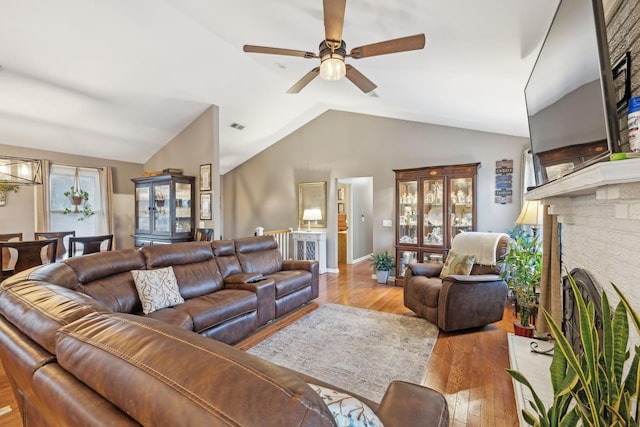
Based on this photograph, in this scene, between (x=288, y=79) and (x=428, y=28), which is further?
(x=288, y=79)

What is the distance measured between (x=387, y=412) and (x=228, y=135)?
5.76 metres

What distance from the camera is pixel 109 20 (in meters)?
3.10

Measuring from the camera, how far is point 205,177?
502 cm

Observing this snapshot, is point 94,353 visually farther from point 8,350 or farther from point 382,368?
point 382,368

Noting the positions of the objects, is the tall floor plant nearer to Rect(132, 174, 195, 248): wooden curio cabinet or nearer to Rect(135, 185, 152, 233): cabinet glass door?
Rect(132, 174, 195, 248): wooden curio cabinet

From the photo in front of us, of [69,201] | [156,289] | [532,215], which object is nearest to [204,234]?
[156,289]

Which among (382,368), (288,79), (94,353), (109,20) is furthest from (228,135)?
(94,353)

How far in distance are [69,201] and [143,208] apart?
133 centimetres

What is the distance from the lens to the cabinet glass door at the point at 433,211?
185 inches

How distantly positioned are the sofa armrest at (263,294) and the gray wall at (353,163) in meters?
2.84

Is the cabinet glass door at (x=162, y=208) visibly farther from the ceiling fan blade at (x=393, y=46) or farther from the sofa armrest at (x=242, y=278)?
the ceiling fan blade at (x=393, y=46)

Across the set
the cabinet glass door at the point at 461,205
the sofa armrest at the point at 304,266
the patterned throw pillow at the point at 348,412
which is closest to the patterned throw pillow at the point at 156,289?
the sofa armrest at the point at 304,266

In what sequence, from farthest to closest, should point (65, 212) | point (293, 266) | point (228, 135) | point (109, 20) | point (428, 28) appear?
point (228, 135), point (65, 212), point (293, 266), point (109, 20), point (428, 28)

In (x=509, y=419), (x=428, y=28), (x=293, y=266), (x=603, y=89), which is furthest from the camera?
(x=293, y=266)
